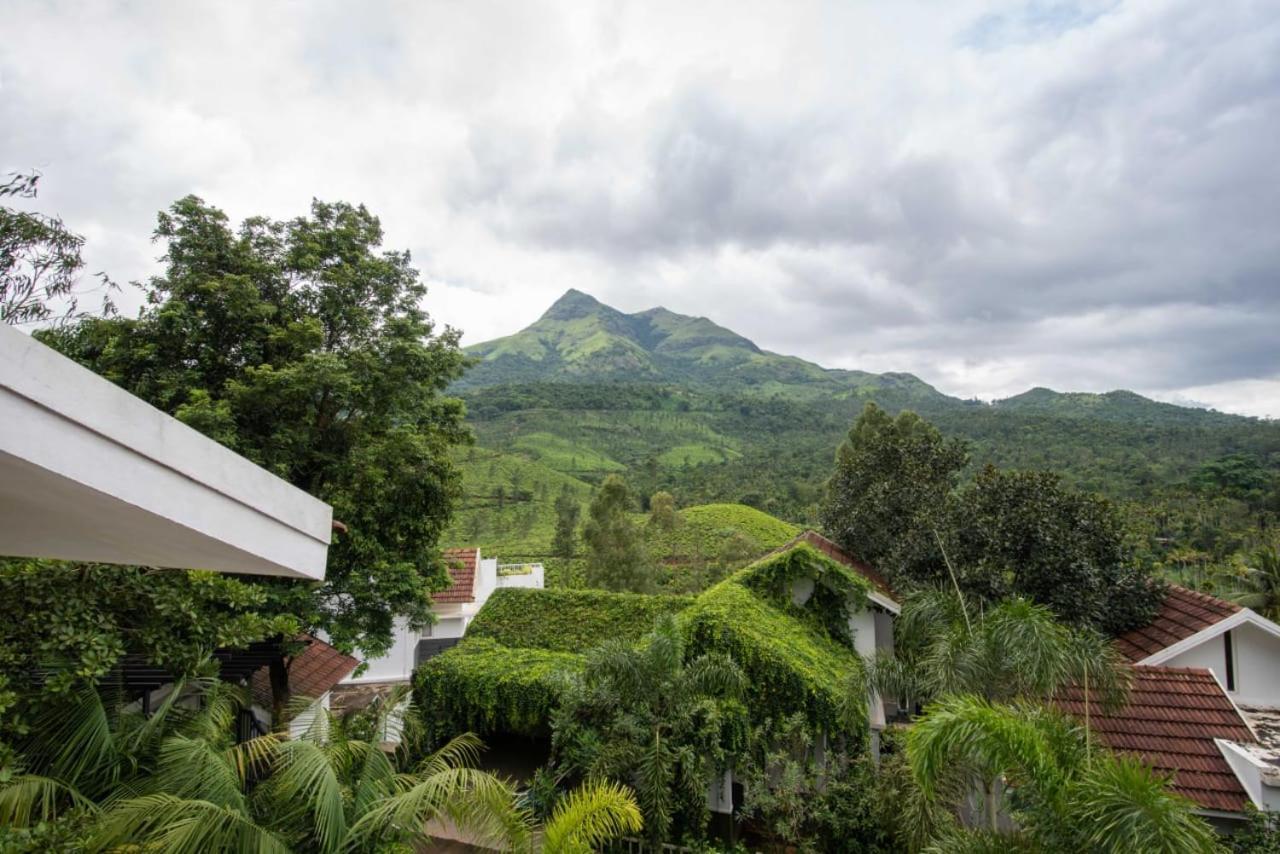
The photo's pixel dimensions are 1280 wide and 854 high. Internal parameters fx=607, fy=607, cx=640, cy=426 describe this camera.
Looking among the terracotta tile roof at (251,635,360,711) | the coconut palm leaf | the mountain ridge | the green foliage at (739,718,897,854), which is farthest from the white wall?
the mountain ridge

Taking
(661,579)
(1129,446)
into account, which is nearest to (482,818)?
(661,579)

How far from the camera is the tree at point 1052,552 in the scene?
1088 centimetres

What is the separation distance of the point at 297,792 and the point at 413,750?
6.19 metres

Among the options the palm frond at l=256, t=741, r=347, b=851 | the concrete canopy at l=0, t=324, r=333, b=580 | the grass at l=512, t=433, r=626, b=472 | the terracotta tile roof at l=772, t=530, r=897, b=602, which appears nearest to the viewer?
the concrete canopy at l=0, t=324, r=333, b=580

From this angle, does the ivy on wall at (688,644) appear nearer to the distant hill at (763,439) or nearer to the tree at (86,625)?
the tree at (86,625)

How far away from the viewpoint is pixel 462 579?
1619cm


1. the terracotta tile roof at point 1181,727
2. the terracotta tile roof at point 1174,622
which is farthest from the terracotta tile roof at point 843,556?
the terracotta tile roof at point 1181,727

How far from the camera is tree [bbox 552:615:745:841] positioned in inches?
270

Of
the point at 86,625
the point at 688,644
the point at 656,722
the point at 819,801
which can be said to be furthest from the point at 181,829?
the point at 819,801

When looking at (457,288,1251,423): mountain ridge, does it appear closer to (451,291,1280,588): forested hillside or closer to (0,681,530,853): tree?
(451,291,1280,588): forested hillside

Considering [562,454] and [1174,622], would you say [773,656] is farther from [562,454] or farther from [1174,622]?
[562,454]

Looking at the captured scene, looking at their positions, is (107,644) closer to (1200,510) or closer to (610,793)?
(610,793)

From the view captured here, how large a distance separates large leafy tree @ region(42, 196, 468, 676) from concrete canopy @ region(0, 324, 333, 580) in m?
6.46

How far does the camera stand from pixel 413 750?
372 inches
